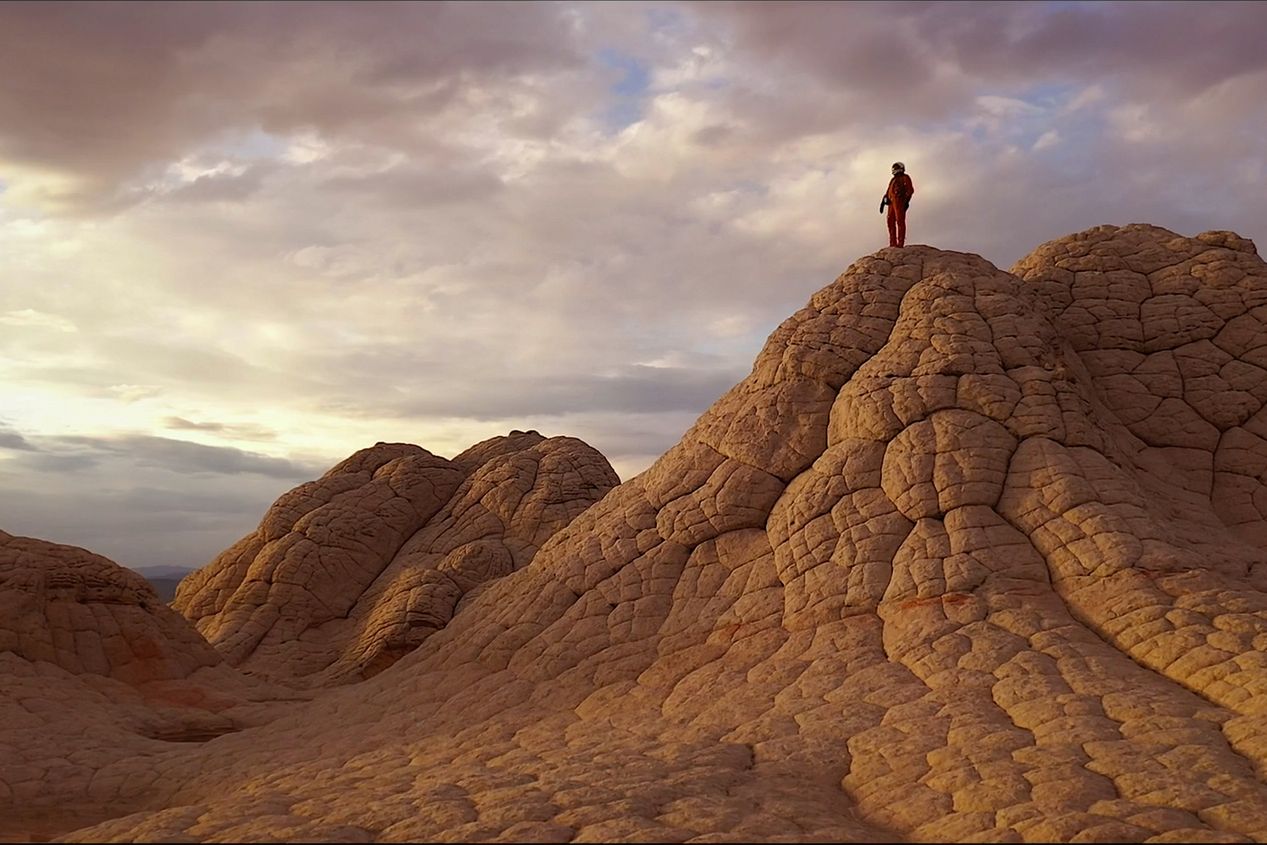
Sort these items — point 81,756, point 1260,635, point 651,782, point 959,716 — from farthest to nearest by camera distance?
point 81,756 → point 1260,635 → point 959,716 → point 651,782

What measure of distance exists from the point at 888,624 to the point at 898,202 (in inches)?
263

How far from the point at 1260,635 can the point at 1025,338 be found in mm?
4234

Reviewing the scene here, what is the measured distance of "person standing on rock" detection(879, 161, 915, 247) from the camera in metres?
14.2

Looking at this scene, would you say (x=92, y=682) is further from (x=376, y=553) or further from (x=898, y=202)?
(x=898, y=202)

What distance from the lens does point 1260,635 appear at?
28.1 feet

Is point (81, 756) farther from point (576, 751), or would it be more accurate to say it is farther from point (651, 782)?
point (651, 782)

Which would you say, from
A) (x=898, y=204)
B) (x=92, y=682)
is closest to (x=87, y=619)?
(x=92, y=682)

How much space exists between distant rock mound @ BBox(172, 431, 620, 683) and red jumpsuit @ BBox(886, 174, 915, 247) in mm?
7724

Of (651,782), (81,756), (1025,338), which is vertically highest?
(1025,338)

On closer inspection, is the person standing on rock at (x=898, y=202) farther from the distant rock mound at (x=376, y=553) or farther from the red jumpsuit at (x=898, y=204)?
the distant rock mound at (x=376, y=553)

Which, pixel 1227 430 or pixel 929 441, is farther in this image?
pixel 1227 430

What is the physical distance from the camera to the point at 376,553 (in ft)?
61.4

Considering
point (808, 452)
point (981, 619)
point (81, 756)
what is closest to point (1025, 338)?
point (808, 452)

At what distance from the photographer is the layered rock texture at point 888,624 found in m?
6.54
